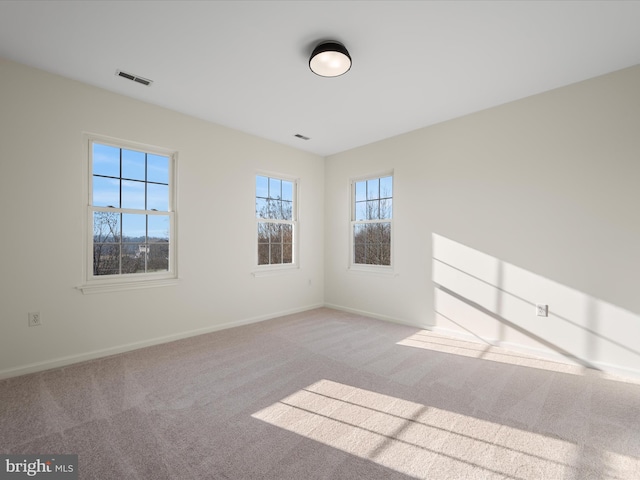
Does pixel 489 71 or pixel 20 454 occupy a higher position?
pixel 489 71

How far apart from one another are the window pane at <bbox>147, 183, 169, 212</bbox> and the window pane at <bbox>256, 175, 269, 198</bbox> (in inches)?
52.6

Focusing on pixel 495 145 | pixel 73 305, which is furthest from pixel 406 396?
pixel 73 305

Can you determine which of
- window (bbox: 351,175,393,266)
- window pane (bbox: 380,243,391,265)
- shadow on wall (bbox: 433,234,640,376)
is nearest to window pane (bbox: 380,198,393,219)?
window (bbox: 351,175,393,266)

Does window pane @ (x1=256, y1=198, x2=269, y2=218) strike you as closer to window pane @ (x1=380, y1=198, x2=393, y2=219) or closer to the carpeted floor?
window pane @ (x1=380, y1=198, x2=393, y2=219)

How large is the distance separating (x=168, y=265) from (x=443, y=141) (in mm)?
3853

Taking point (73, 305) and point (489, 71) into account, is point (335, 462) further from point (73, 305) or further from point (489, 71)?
point (489, 71)

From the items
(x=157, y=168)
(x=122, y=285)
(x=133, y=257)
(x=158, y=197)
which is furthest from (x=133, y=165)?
(x=122, y=285)

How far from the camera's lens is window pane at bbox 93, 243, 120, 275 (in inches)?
124

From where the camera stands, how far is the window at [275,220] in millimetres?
4668

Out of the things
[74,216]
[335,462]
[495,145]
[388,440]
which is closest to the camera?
[335,462]

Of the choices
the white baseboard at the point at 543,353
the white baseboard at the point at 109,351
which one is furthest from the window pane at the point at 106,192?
the white baseboard at the point at 543,353

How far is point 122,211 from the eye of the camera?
3.32 meters

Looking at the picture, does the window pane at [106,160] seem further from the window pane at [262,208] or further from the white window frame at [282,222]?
the window pane at [262,208]

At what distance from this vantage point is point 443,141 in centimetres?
395
